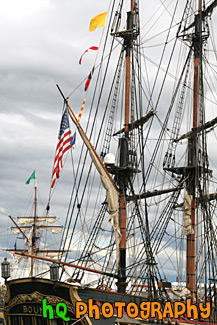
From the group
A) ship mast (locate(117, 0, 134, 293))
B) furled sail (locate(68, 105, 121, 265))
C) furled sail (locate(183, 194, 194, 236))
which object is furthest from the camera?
furled sail (locate(183, 194, 194, 236))

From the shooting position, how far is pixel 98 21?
37.4 metres

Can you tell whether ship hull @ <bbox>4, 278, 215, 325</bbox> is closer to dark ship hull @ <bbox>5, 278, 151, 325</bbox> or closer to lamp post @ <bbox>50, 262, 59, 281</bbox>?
dark ship hull @ <bbox>5, 278, 151, 325</bbox>

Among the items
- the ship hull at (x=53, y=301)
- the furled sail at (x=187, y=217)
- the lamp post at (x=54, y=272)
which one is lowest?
the ship hull at (x=53, y=301)

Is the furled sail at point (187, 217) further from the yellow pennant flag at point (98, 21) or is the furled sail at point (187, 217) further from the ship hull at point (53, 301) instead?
the yellow pennant flag at point (98, 21)

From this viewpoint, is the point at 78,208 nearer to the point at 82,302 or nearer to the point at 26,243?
the point at 82,302

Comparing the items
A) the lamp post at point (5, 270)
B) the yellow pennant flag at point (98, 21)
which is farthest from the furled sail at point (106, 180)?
the lamp post at point (5, 270)

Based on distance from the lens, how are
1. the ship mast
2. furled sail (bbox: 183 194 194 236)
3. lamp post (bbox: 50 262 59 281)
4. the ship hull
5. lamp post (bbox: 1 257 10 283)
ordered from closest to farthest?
the ship hull, lamp post (bbox: 50 262 59 281), lamp post (bbox: 1 257 10 283), the ship mast, furled sail (bbox: 183 194 194 236)

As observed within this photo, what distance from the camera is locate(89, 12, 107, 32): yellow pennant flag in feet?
122

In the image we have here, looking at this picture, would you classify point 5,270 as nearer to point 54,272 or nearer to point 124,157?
point 54,272

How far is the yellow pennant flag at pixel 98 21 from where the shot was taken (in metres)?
37.2

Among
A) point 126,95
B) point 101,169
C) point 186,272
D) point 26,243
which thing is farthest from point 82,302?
point 26,243

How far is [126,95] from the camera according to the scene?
37.2 meters

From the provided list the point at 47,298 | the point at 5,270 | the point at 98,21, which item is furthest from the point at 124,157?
the point at 47,298

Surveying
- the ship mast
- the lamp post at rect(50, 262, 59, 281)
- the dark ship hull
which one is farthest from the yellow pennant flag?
the dark ship hull
